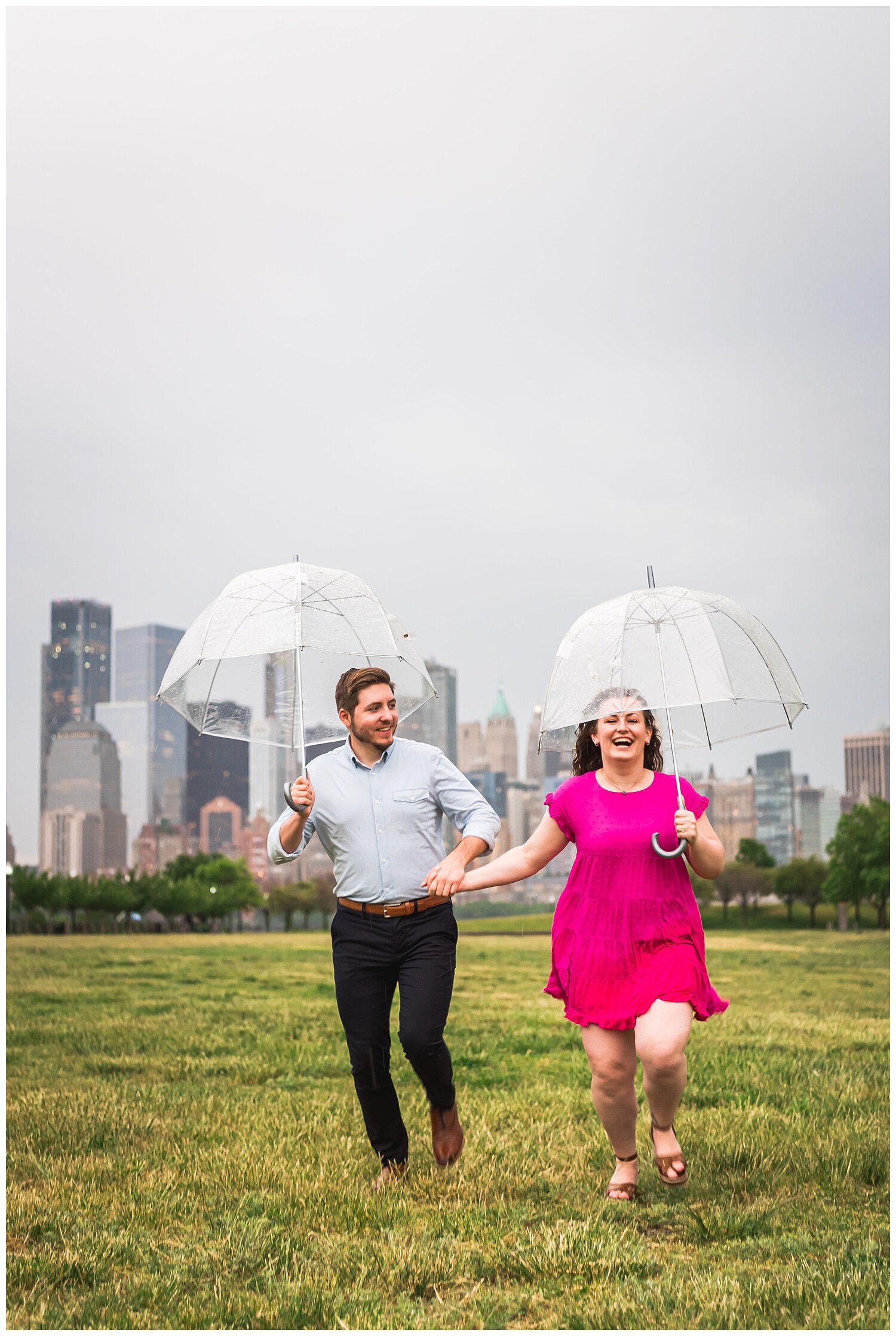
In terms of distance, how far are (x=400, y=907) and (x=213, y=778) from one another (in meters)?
185

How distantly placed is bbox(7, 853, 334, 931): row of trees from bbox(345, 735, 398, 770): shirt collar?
59.8 metres

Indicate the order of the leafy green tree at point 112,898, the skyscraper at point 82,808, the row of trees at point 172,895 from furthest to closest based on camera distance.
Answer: the skyscraper at point 82,808 → the leafy green tree at point 112,898 → the row of trees at point 172,895

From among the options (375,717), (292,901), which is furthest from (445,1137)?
(292,901)

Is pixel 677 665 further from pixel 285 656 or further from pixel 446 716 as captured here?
pixel 446 716

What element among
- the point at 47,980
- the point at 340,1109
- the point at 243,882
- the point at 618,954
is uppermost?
the point at 618,954

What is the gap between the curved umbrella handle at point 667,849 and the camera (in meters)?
5.28

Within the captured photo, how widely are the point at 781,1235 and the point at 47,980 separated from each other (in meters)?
17.0

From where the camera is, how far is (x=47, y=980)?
64.5 ft

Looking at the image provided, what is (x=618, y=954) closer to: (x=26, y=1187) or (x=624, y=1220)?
(x=624, y=1220)

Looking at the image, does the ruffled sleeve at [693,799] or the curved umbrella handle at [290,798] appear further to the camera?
the curved umbrella handle at [290,798]

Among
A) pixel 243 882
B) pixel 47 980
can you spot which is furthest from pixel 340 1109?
pixel 243 882

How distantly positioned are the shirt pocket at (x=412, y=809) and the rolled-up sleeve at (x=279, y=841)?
17.9 inches

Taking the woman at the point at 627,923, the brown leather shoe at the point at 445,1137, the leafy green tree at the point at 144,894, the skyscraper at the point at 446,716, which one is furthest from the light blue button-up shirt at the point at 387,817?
the leafy green tree at the point at 144,894

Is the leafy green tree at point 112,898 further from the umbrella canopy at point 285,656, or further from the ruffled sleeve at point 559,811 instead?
the ruffled sleeve at point 559,811
